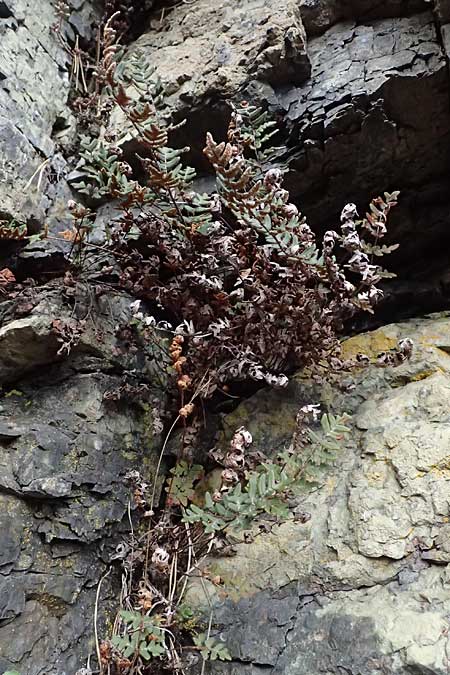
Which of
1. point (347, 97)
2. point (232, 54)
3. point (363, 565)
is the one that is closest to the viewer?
point (363, 565)

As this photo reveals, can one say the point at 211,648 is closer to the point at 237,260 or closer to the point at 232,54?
the point at 237,260

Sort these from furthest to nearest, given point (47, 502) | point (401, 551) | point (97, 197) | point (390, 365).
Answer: point (97, 197) < point (390, 365) < point (47, 502) < point (401, 551)

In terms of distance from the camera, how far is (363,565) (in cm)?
150

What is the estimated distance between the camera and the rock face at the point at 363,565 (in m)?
1.34

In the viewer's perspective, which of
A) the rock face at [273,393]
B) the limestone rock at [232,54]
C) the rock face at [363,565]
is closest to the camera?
the rock face at [363,565]

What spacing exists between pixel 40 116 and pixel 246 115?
90 centimetres

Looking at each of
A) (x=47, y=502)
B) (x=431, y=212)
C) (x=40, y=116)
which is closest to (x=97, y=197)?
(x=40, y=116)

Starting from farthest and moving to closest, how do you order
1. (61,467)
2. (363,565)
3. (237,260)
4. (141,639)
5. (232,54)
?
(232,54), (237,260), (61,467), (363,565), (141,639)

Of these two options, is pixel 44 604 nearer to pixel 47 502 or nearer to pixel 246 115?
pixel 47 502

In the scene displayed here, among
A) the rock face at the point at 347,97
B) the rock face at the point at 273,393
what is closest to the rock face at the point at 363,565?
the rock face at the point at 273,393

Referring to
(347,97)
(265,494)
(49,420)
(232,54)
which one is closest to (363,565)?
(265,494)

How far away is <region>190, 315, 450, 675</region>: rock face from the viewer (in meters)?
1.34

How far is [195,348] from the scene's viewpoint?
181 centimetres

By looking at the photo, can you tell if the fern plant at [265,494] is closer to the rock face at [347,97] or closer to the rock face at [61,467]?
the rock face at [61,467]
